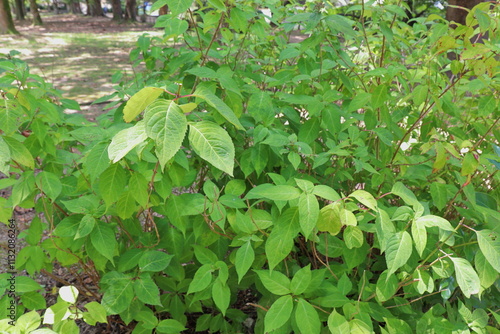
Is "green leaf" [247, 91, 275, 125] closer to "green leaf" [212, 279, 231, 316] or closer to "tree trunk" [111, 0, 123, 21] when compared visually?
"green leaf" [212, 279, 231, 316]

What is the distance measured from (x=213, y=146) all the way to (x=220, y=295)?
2.36ft

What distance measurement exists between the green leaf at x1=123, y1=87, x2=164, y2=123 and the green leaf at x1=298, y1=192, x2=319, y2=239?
0.54m

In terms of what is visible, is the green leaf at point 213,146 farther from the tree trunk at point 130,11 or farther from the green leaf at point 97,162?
the tree trunk at point 130,11

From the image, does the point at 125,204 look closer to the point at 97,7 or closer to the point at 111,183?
the point at 111,183

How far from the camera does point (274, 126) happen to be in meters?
1.82

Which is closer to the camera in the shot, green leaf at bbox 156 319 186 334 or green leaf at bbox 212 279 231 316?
green leaf at bbox 212 279 231 316

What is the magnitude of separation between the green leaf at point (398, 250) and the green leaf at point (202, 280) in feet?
2.24

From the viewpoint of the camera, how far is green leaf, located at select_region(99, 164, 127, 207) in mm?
1209

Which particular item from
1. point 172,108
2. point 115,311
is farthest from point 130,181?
point 115,311

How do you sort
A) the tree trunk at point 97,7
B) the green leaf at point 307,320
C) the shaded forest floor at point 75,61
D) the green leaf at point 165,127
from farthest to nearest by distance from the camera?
the tree trunk at point 97,7 → the shaded forest floor at point 75,61 → the green leaf at point 307,320 → the green leaf at point 165,127

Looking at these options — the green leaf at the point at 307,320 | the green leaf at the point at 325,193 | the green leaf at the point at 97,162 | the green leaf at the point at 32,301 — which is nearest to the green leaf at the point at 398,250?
the green leaf at the point at 325,193

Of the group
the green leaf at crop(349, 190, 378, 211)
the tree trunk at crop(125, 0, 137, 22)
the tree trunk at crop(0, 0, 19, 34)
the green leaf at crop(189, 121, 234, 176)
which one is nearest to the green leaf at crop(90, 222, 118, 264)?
the green leaf at crop(189, 121, 234, 176)

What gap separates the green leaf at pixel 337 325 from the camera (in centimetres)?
126

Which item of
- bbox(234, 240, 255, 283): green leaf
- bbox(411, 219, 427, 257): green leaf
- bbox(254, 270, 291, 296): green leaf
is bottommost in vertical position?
bbox(254, 270, 291, 296): green leaf
